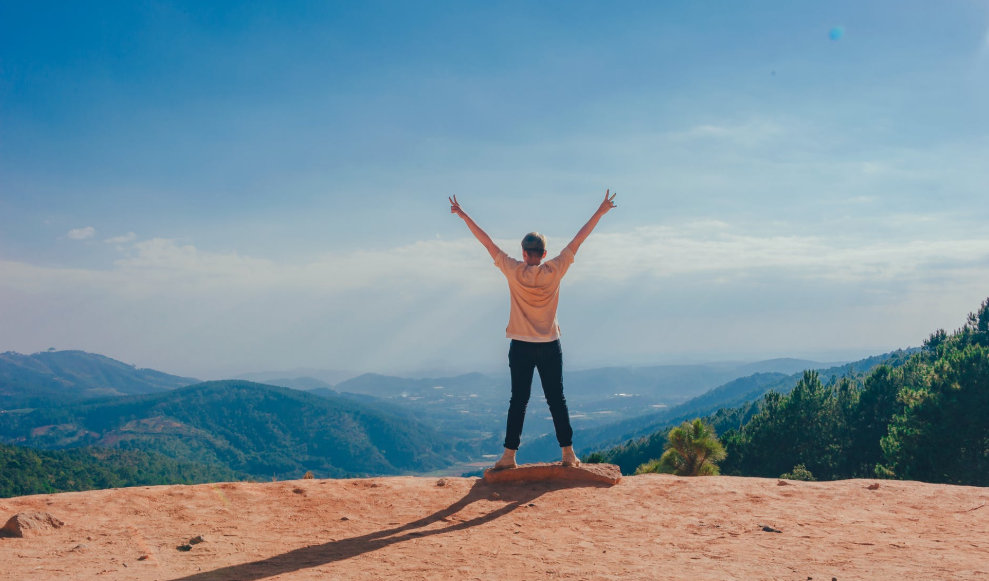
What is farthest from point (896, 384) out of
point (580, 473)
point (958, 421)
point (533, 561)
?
point (533, 561)

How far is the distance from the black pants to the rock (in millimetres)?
4969

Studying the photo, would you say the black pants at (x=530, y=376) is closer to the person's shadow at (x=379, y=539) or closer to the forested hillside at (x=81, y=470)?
the person's shadow at (x=379, y=539)

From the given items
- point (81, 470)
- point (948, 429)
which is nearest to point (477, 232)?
point (948, 429)

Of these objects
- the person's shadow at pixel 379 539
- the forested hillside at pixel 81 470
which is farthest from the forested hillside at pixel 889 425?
the forested hillside at pixel 81 470

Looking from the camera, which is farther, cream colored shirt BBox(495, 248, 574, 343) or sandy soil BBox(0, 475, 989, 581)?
cream colored shirt BBox(495, 248, 574, 343)

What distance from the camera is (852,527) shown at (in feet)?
19.6

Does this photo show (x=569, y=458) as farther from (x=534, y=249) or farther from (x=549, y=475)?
(x=534, y=249)

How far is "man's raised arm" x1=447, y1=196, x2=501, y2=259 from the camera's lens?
770cm

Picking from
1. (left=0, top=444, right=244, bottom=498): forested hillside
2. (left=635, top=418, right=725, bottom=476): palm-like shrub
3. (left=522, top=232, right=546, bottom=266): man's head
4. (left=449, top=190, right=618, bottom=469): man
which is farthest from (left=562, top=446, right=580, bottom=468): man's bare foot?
(left=0, top=444, right=244, bottom=498): forested hillside

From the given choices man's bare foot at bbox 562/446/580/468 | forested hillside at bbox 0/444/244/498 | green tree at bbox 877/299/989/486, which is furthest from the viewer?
forested hillside at bbox 0/444/244/498

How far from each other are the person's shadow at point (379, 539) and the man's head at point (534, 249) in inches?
114

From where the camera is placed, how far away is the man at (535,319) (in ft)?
24.1

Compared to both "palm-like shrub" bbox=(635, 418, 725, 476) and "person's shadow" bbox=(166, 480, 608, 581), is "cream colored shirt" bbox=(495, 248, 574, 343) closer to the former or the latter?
"person's shadow" bbox=(166, 480, 608, 581)

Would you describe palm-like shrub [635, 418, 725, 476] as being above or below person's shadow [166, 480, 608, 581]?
below
